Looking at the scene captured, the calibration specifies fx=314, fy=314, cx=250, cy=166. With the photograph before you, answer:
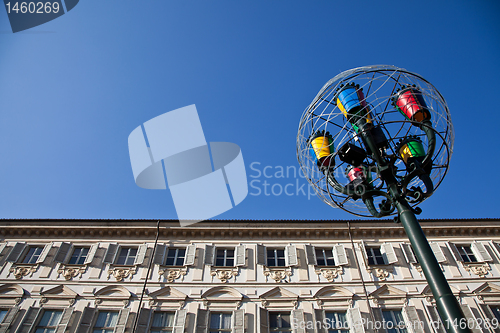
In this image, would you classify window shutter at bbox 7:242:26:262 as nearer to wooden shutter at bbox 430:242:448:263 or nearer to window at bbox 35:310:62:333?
window at bbox 35:310:62:333

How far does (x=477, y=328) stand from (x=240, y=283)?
892 cm

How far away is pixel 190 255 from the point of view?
14.3 meters

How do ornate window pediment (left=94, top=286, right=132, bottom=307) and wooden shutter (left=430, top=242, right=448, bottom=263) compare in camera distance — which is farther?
wooden shutter (left=430, top=242, right=448, bottom=263)

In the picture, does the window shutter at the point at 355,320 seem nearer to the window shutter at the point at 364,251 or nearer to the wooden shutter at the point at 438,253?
the window shutter at the point at 364,251

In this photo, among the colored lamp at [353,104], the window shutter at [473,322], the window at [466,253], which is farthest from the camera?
the window at [466,253]

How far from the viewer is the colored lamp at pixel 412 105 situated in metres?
6.34

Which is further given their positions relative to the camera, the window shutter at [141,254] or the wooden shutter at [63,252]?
the wooden shutter at [63,252]

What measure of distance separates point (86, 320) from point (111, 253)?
309cm

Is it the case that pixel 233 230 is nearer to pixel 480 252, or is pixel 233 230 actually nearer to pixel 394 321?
pixel 394 321

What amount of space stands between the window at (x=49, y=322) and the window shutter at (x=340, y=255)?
38.0ft

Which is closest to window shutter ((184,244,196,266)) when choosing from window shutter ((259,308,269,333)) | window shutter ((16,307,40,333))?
window shutter ((259,308,269,333))

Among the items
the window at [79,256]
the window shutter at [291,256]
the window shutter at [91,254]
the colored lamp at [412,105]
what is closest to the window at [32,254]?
the window at [79,256]

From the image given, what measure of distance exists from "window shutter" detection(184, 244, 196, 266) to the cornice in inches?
21.1

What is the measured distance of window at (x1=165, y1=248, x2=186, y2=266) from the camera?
46.7ft
